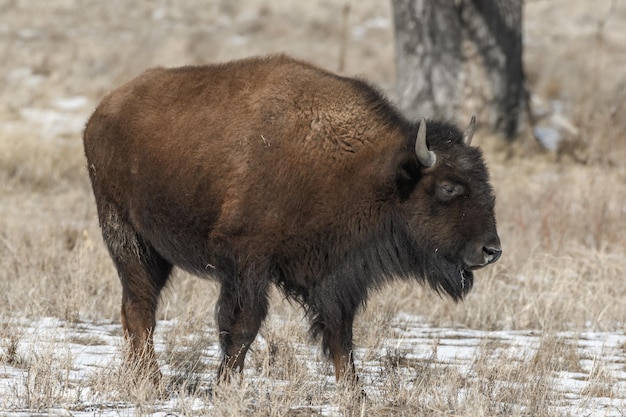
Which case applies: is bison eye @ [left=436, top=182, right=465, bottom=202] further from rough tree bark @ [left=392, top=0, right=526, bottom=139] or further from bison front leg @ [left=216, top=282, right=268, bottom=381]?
rough tree bark @ [left=392, top=0, right=526, bottom=139]

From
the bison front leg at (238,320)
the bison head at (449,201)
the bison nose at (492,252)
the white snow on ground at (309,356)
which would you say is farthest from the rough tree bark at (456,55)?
the bison front leg at (238,320)

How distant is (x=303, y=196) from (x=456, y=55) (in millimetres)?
9180

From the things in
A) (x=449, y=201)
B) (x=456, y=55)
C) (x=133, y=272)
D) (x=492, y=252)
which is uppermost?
(x=449, y=201)

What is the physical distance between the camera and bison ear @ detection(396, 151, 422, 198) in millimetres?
5586

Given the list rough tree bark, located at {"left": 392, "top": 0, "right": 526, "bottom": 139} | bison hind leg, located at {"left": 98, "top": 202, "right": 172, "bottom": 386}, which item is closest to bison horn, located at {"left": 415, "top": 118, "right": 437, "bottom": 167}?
bison hind leg, located at {"left": 98, "top": 202, "right": 172, "bottom": 386}

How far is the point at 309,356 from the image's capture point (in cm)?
643

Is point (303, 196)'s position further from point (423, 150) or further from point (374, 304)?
point (374, 304)

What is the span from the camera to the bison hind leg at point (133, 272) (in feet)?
20.2

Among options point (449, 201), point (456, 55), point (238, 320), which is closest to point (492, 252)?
point (449, 201)

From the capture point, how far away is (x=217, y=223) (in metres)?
5.62

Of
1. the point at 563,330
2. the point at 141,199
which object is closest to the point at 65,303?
the point at 141,199

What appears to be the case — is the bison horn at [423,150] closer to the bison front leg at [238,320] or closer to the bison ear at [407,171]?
the bison ear at [407,171]

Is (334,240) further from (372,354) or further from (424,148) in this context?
(372,354)

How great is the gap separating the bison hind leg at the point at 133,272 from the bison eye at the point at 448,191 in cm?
198
